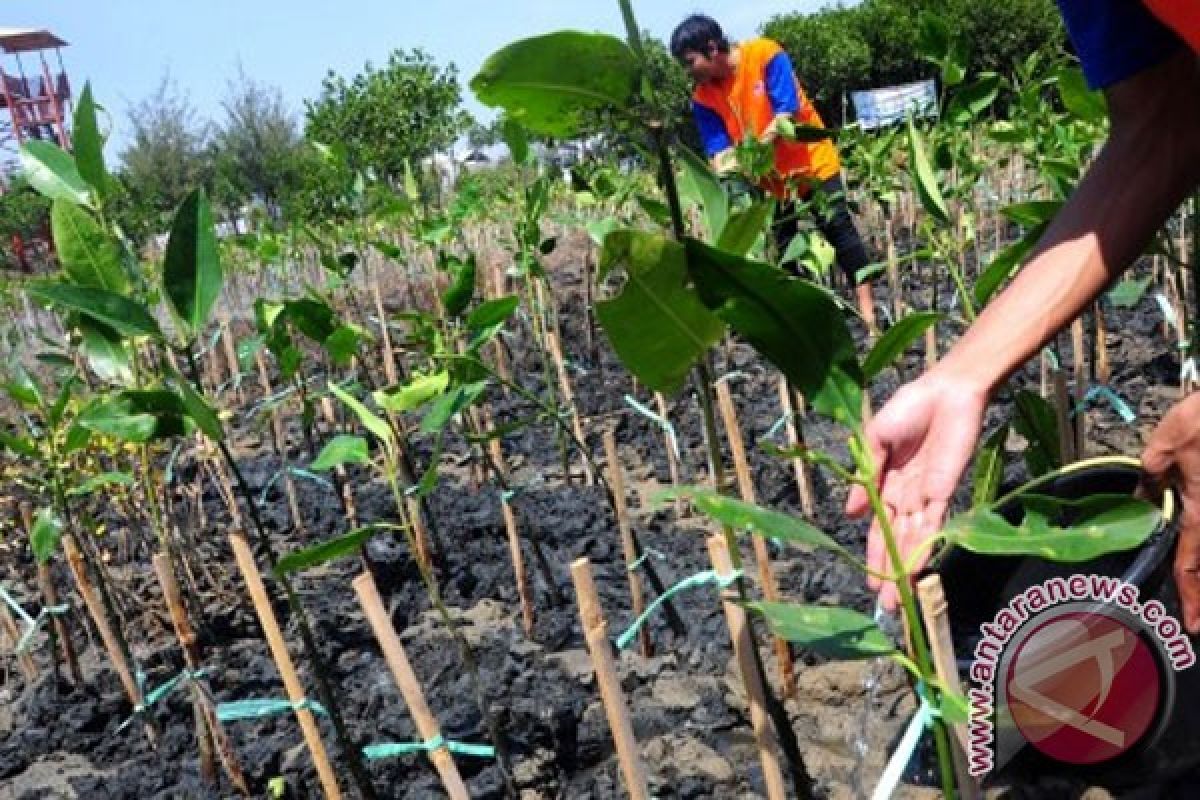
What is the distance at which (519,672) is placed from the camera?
7.07 feet

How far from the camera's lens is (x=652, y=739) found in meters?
1.94

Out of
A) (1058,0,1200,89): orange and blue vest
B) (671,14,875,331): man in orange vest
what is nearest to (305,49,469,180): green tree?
(671,14,875,331): man in orange vest

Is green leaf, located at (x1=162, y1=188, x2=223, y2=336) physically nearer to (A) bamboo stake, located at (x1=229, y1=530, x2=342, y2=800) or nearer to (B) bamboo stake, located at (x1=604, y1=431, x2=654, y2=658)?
(A) bamboo stake, located at (x1=229, y1=530, x2=342, y2=800)

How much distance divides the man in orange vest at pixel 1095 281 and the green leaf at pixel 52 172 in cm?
127

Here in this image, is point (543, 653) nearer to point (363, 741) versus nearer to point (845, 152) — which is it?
point (363, 741)

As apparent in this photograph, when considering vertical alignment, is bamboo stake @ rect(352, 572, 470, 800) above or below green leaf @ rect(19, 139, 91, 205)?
below

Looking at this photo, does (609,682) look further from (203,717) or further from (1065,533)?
(203,717)

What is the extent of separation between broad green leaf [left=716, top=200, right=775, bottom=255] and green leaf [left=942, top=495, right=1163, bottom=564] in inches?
11.1

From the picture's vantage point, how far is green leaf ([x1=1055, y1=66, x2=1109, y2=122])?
1596mm

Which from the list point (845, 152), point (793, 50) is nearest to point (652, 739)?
point (845, 152)

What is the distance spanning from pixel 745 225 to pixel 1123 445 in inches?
98.3

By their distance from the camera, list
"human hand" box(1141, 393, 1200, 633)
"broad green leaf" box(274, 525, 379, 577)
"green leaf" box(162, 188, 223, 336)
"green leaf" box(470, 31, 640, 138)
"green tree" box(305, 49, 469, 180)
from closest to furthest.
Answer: "green leaf" box(470, 31, 640, 138)
"human hand" box(1141, 393, 1200, 633)
"broad green leaf" box(274, 525, 379, 577)
"green leaf" box(162, 188, 223, 336)
"green tree" box(305, 49, 469, 180)

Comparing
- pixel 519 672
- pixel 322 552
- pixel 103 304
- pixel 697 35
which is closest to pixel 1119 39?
pixel 322 552

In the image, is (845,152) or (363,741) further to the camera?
(845,152)
